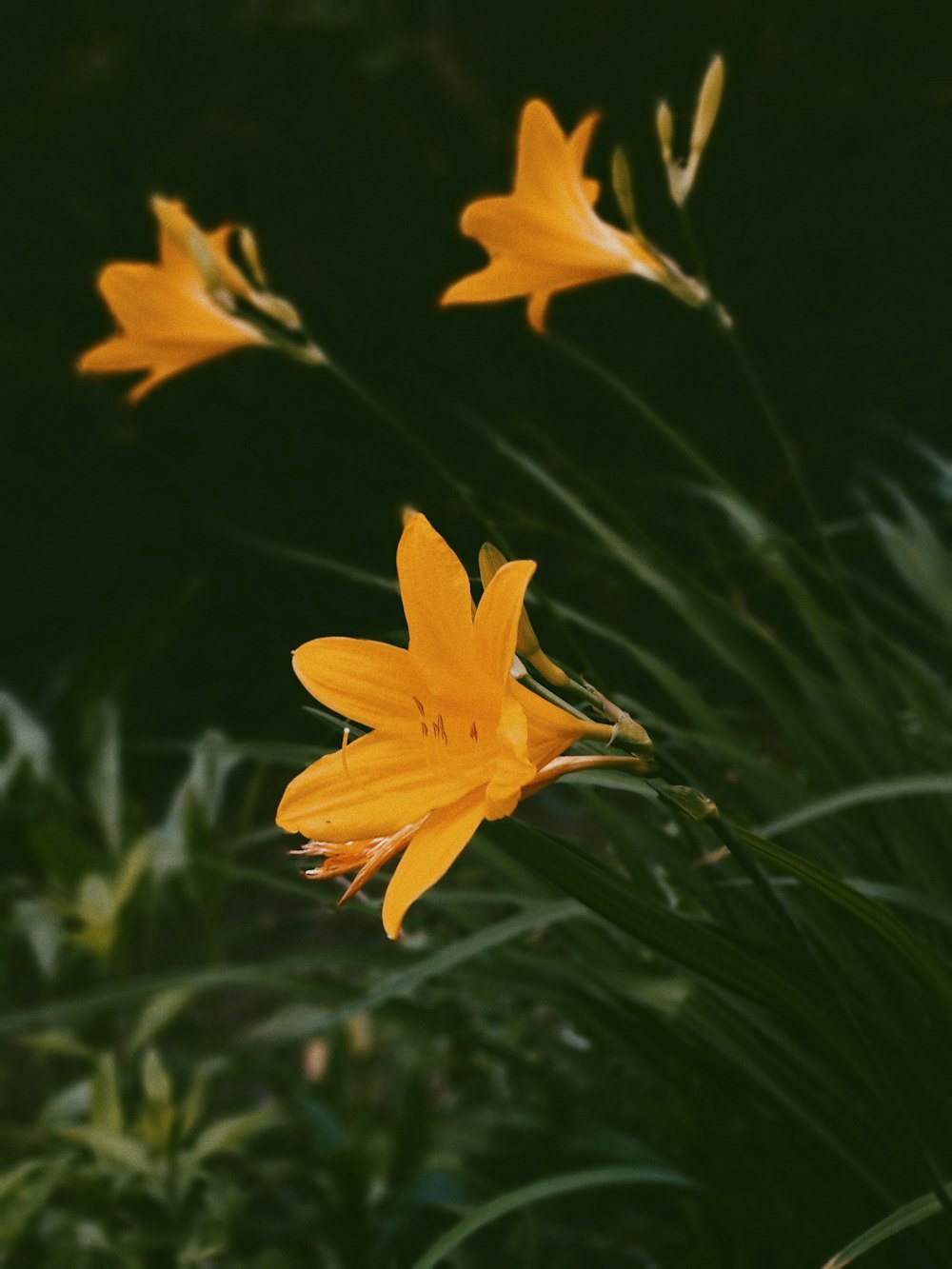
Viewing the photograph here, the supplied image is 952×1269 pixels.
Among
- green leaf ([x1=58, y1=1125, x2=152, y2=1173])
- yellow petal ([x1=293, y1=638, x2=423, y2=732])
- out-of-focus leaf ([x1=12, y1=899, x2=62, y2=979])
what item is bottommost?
green leaf ([x1=58, y1=1125, x2=152, y2=1173])

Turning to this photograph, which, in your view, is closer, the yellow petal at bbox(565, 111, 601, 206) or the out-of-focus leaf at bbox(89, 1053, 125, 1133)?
the yellow petal at bbox(565, 111, 601, 206)

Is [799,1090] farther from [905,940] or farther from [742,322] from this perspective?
[742,322]

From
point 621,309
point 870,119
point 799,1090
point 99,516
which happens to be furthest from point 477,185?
point 799,1090

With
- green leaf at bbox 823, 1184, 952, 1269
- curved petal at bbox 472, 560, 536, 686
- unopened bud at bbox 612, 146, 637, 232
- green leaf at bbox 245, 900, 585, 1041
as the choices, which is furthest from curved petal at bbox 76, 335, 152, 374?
green leaf at bbox 823, 1184, 952, 1269

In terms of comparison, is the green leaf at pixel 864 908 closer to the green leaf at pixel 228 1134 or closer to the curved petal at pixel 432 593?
the curved petal at pixel 432 593

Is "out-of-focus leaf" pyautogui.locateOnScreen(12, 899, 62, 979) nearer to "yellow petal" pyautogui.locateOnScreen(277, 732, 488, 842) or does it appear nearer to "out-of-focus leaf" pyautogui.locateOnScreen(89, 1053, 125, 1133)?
"out-of-focus leaf" pyautogui.locateOnScreen(89, 1053, 125, 1133)

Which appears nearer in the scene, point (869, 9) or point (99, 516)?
point (869, 9)
